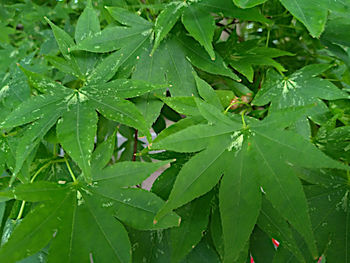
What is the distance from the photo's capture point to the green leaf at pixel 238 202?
300mm

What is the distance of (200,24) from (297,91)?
0.54 ft

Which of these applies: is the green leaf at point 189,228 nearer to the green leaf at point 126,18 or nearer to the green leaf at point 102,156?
the green leaf at point 102,156

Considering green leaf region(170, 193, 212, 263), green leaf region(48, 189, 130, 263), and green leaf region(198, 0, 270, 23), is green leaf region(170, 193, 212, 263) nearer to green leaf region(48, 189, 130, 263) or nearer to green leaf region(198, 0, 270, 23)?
green leaf region(48, 189, 130, 263)

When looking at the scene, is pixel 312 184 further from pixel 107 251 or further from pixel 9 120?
pixel 9 120

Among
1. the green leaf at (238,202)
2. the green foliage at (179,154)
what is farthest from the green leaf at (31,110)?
the green leaf at (238,202)

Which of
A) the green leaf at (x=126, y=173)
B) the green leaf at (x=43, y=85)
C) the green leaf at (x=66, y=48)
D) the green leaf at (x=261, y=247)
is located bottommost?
the green leaf at (x=261, y=247)

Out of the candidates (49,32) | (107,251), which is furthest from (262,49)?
(49,32)

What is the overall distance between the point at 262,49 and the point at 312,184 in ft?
0.65

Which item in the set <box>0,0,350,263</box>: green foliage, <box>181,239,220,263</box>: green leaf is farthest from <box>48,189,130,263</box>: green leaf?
<box>181,239,220,263</box>: green leaf

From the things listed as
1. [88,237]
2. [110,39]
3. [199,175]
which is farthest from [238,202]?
[110,39]

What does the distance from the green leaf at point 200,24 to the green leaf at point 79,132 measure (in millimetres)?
153

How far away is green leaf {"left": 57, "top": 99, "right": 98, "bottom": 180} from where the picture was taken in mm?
331

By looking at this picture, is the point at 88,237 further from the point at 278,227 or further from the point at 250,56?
the point at 250,56

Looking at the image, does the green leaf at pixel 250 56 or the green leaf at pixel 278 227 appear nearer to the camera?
the green leaf at pixel 278 227
